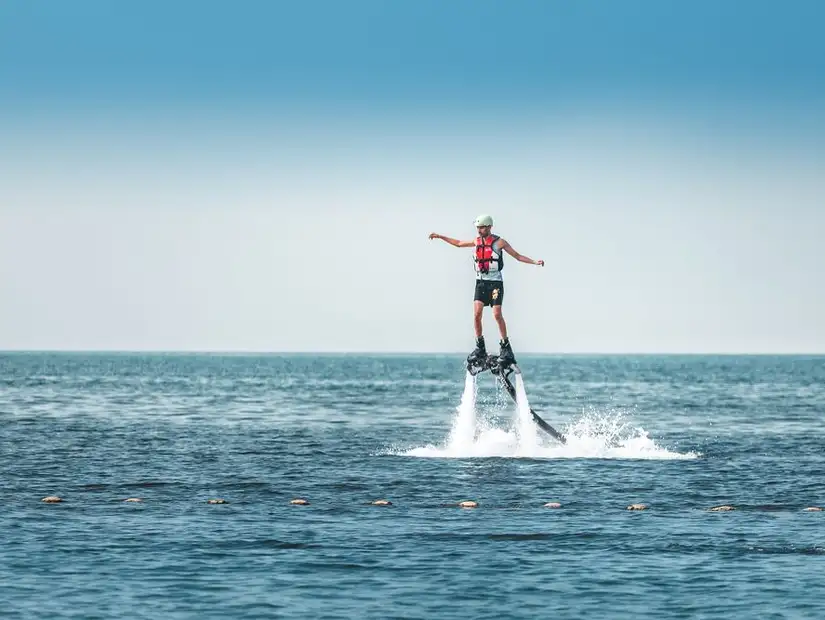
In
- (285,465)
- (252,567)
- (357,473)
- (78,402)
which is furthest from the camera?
(78,402)

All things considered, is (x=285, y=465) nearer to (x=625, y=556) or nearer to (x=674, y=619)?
(x=625, y=556)

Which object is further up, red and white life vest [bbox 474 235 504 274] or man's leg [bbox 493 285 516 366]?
red and white life vest [bbox 474 235 504 274]

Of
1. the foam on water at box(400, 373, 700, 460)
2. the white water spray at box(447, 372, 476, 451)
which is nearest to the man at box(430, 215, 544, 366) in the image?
the white water spray at box(447, 372, 476, 451)

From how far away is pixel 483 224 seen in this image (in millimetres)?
35938

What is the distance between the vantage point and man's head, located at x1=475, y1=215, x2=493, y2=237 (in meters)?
35.9

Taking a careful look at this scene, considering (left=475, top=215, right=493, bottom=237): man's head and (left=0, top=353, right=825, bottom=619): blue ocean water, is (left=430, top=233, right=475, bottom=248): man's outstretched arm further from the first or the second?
(left=0, top=353, right=825, bottom=619): blue ocean water

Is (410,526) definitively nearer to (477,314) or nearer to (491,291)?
(491,291)

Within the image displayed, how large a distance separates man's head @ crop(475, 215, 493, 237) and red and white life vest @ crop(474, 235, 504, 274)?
17cm

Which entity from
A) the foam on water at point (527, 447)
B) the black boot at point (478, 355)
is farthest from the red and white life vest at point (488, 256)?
the foam on water at point (527, 447)

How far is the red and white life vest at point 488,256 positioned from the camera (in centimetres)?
3625

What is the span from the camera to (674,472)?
1731 inches

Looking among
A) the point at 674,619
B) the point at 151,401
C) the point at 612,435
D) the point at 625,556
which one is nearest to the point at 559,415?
the point at 612,435

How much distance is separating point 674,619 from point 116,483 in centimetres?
2259

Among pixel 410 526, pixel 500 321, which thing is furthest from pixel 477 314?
pixel 410 526
